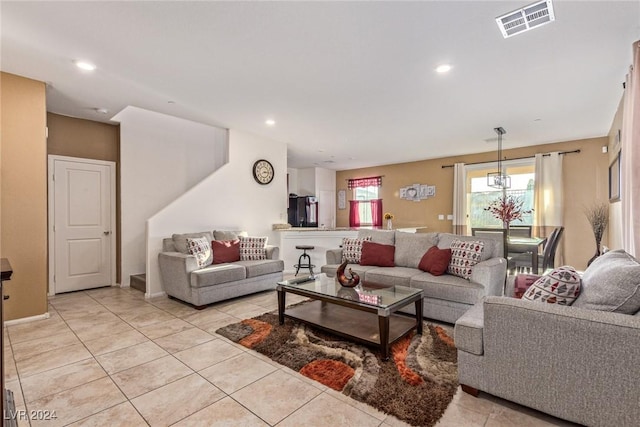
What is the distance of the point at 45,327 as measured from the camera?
3158 millimetres

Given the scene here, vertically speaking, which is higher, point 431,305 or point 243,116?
point 243,116

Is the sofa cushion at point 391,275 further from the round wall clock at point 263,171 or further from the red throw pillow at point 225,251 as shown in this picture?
the round wall clock at point 263,171

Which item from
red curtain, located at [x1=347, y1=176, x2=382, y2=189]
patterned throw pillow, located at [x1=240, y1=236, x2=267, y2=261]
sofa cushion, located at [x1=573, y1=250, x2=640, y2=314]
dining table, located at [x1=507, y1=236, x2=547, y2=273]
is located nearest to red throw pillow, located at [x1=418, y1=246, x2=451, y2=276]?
sofa cushion, located at [x1=573, y1=250, x2=640, y2=314]

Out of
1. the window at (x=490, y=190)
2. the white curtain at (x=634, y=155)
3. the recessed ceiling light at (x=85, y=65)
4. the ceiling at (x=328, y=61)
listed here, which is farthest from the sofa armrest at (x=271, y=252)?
the window at (x=490, y=190)

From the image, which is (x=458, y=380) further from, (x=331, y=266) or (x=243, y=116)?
(x=243, y=116)

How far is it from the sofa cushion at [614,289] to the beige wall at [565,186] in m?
4.88

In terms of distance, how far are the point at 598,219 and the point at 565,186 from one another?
978 mm

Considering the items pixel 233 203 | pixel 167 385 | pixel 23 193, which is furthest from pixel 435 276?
pixel 23 193

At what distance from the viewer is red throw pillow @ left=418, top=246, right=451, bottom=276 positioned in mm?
3402

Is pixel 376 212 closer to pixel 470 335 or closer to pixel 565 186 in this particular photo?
pixel 565 186

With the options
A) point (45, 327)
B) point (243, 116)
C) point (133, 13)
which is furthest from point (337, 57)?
point (45, 327)

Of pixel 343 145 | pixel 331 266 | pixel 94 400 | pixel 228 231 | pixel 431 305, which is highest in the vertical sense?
pixel 343 145

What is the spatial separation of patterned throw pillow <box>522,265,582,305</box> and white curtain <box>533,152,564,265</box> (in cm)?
493

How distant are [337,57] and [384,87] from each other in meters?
0.87
